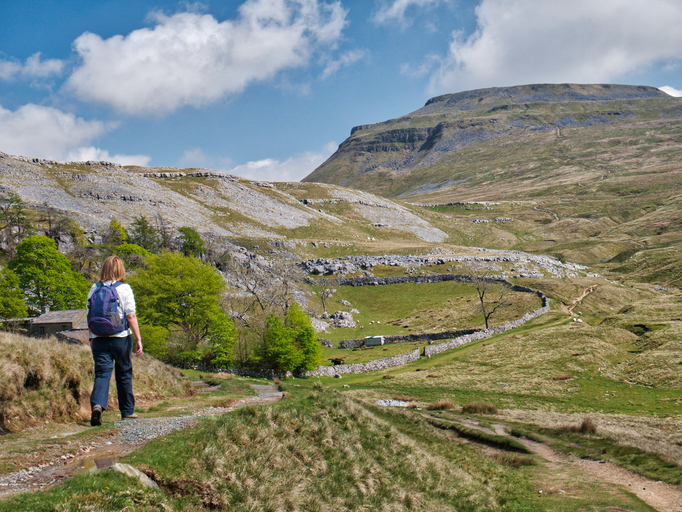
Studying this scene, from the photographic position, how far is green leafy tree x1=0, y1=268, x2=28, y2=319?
42344 mm

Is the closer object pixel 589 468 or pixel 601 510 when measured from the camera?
pixel 601 510

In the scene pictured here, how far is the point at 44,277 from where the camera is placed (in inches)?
1880

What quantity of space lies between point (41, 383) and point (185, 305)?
2997cm

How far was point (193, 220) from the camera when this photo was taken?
359 feet

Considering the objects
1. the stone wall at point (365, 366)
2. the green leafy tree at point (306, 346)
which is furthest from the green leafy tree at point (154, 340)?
the stone wall at point (365, 366)

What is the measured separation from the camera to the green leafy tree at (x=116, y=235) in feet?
266

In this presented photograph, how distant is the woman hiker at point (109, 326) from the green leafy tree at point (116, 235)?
262 ft

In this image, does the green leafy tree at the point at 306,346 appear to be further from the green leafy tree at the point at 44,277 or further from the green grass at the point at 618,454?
the green grass at the point at 618,454

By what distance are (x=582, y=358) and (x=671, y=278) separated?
61002 millimetres

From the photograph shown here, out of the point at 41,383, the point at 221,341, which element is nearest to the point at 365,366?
the point at 221,341

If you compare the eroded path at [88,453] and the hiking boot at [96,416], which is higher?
the hiking boot at [96,416]

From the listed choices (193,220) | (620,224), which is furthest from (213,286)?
(620,224)

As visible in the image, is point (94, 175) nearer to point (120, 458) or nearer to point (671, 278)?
point (120, 458)

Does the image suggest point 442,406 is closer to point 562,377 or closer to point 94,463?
point 562,377
